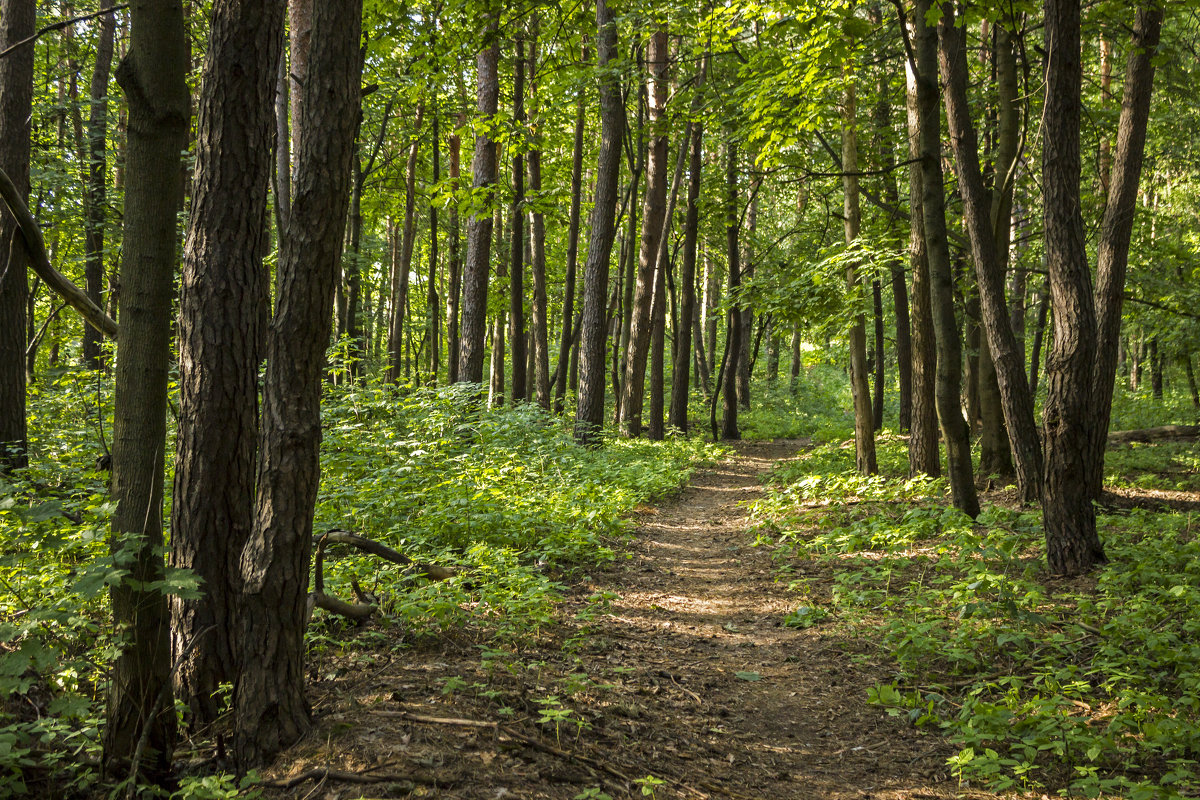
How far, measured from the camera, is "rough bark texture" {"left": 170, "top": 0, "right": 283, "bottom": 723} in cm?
313

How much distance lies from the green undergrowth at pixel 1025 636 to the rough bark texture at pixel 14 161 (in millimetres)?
8766

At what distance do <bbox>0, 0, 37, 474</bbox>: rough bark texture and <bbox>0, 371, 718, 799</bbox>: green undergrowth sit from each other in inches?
16.5

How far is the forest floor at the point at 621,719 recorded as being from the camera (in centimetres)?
292

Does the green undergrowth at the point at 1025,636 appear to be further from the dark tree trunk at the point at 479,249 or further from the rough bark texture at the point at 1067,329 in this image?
the dark tree trunk at the point at 479,249

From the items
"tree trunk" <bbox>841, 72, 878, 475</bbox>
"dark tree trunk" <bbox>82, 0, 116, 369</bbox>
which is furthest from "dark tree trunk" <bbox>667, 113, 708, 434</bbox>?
"dark tree trunk" <bbox>82, 0, 116, 369</bbox>

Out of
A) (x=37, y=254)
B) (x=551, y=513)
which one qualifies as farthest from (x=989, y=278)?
(x=37, y=254)

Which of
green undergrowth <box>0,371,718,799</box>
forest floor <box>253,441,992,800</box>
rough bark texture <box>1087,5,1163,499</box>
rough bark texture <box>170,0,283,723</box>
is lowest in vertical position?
forest floor <box>253,441,992,800</box>

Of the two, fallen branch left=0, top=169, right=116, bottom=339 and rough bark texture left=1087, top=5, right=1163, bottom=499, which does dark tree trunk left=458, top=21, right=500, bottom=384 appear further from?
fallen branch left=0, top=169, right=116, bottom=339

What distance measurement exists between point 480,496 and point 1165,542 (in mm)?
6101

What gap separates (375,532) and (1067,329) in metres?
6.21

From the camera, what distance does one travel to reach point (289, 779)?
109 inches

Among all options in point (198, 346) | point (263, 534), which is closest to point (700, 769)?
point (263, 534)

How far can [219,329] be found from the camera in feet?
10.5

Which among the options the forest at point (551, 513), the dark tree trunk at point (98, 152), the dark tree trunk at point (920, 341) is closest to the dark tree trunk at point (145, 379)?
the forest at point (551, 513)
